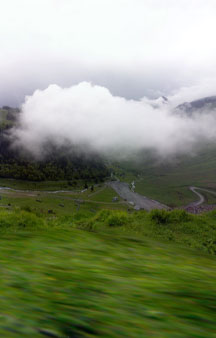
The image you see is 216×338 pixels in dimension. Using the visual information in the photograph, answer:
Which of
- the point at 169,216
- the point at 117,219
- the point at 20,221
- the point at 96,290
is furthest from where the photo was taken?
the point at 169,216

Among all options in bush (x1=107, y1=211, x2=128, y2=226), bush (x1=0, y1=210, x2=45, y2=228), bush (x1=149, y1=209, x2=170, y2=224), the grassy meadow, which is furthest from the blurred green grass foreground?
bush (x1=149, y1=209, x2=170, y2=224)

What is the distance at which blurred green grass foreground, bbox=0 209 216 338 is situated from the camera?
7.95 feet

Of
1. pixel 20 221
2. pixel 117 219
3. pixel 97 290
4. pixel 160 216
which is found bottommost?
pixel 117 219

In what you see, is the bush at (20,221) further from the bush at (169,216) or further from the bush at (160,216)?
the bush at (169,216)

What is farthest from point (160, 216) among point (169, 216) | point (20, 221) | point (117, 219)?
point (20, 221)

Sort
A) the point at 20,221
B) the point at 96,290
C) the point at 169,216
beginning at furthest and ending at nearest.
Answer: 1. the point at 169,216
2. the point at 20,221
3. the point at 96,290

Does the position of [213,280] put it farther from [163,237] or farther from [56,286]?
[163,237]

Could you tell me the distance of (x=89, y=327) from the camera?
2.40 meters

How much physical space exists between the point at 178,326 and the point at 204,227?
9.84 meters

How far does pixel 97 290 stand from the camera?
3.32m

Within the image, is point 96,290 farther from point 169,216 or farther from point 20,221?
point 169,216

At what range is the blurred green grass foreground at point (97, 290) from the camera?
7.95ft

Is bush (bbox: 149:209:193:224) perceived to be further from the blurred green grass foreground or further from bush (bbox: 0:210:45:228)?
bush (bbox: 0:210:45:228)

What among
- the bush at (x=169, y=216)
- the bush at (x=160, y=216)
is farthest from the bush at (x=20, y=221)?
the bush at (x=169, y=216)
